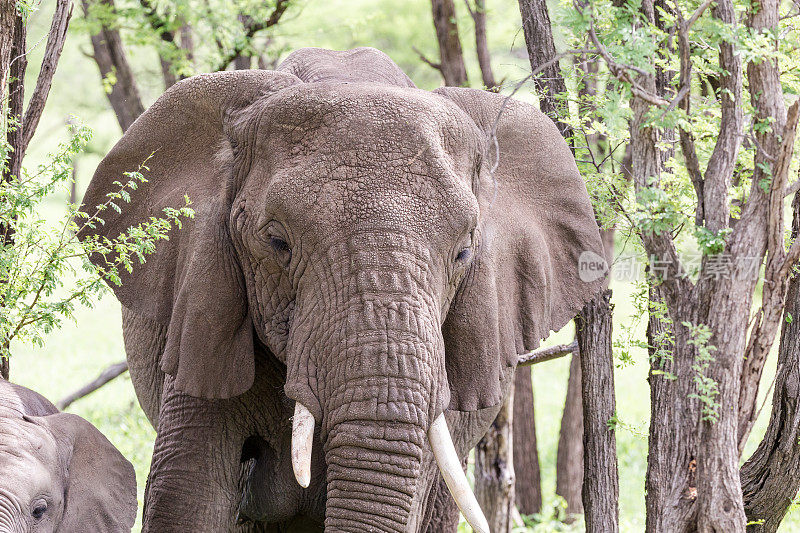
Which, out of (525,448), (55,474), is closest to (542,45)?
(55,474)

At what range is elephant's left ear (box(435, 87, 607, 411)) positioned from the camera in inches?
176

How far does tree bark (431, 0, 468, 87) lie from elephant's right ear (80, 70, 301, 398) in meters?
4.14

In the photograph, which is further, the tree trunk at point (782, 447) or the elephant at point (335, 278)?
→ the tree trunk at point (782, 447)

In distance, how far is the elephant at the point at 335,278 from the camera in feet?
12.7

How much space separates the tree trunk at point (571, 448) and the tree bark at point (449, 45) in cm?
241

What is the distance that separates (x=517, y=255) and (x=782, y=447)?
152 cm

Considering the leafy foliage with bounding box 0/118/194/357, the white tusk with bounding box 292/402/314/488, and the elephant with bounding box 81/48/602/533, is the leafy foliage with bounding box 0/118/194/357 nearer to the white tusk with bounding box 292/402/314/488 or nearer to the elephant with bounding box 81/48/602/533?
the elephant with bounding box 81/48/602/533

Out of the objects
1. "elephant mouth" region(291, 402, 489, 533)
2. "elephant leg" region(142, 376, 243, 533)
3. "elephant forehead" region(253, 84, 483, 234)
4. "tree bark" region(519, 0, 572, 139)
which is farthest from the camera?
"tree bark" region(519, 0, 572, 139)

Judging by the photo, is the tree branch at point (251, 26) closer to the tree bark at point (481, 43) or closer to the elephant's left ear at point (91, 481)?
the tree bark at point (481, 43)

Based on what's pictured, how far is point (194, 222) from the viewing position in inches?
176

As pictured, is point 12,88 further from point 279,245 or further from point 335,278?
point 335,278

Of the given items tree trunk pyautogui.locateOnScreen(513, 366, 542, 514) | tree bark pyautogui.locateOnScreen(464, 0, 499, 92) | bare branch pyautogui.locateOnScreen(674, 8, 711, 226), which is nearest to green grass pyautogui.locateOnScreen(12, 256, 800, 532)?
tree trunk pyautogui.locateOnScreen(513, 366, 542, 514)

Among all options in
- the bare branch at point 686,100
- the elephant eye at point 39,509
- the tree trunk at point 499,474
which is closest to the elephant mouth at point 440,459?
the elephant eye at point 39,509

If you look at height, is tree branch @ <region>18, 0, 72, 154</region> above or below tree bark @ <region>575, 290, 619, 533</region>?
above
